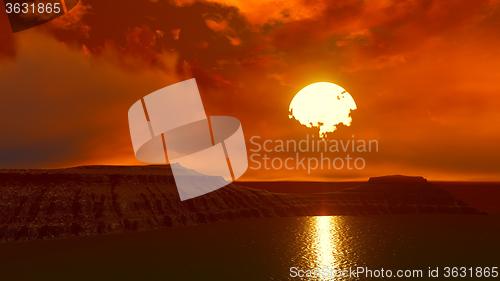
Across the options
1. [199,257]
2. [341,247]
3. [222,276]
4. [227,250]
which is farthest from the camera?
[341,247]

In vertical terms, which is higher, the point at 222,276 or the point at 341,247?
the point at 341,247

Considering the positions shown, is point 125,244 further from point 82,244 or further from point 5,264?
point 5,264

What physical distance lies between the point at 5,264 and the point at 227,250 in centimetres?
7644

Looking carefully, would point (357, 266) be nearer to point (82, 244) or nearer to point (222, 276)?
point (222, 276)

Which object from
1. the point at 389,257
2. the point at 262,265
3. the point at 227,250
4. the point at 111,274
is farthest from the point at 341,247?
the point at 111,274

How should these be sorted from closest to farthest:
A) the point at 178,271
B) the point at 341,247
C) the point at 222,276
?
the point at 222,276, the point at 178,271, the point at 341,247

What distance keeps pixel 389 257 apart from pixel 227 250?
60.1m

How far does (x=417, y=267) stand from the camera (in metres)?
149

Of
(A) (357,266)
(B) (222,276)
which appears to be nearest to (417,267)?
(A) (357,266)

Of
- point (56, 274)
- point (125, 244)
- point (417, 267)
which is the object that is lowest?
point (56, 274)

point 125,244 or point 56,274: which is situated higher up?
point 125,244

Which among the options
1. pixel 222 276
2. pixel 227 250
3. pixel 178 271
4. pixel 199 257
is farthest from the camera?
pixel 227 250

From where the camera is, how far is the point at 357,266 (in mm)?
146375

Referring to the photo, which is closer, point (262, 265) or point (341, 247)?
point (262, 265)
